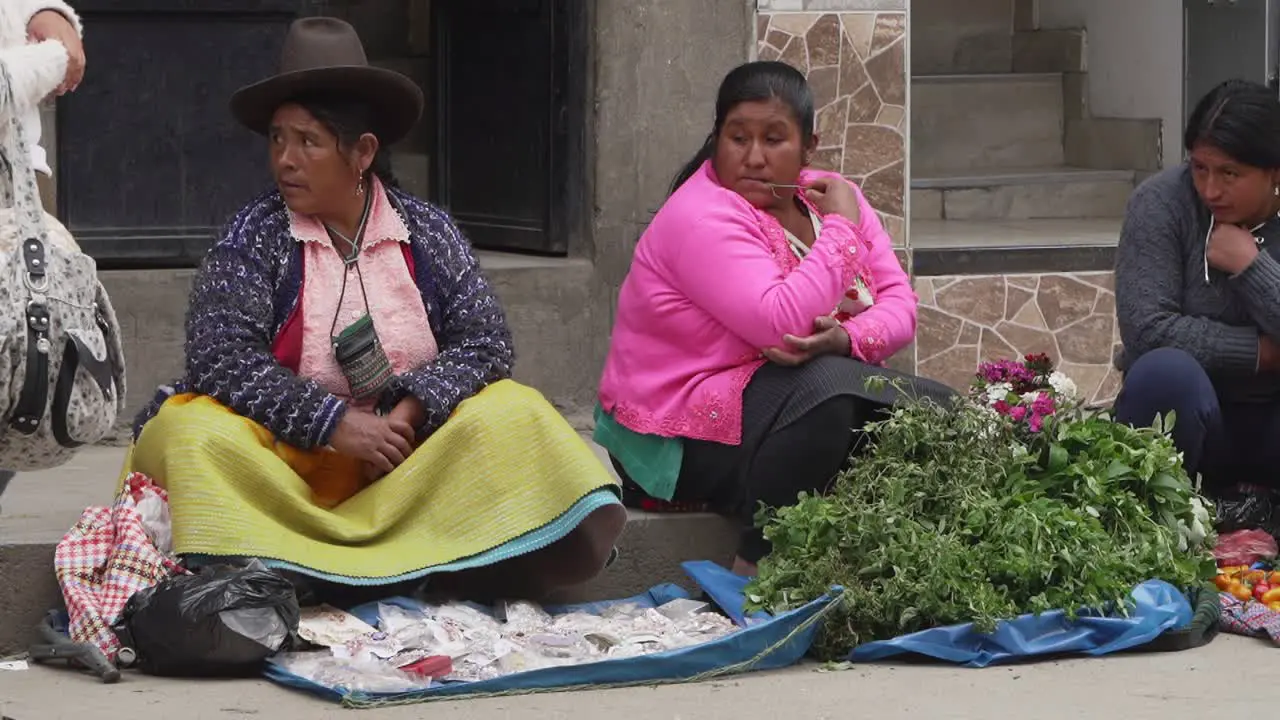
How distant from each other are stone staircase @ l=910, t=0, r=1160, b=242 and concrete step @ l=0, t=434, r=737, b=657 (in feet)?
10.2

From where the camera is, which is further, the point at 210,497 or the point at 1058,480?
the point at 1058,480

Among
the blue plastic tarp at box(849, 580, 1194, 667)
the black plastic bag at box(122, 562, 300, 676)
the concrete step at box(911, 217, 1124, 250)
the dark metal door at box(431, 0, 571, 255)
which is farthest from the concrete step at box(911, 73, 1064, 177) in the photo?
the black plastic bag at box(122, 562, 300, 676)

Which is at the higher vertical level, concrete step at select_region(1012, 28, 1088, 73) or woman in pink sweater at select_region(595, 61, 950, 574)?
concrete step at select_region(1012, 28, 1088, 73)

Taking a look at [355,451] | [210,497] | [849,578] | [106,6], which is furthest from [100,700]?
[106,6]

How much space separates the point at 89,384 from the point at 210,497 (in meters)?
0.58

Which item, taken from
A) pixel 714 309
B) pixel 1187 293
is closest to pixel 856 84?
pixel 1187 293

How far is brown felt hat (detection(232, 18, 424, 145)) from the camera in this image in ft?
16.9

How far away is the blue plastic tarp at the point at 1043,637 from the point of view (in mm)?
4945

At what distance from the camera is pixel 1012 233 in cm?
804

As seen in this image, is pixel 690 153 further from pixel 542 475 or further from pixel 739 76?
pixel 542 475

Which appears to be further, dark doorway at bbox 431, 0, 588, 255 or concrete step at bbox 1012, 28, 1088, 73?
concrete step at bbox 1012, 28, 1088, 73

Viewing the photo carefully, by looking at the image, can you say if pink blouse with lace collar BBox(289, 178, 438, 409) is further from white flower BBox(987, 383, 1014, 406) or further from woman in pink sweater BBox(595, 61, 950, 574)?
white flower BBox(987, 383, 1014, 406)

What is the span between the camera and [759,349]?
547 centimetres

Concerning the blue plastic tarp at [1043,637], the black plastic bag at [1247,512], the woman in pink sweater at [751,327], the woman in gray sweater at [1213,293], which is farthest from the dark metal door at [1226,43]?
the blue plastic tarp at [1043,637]
